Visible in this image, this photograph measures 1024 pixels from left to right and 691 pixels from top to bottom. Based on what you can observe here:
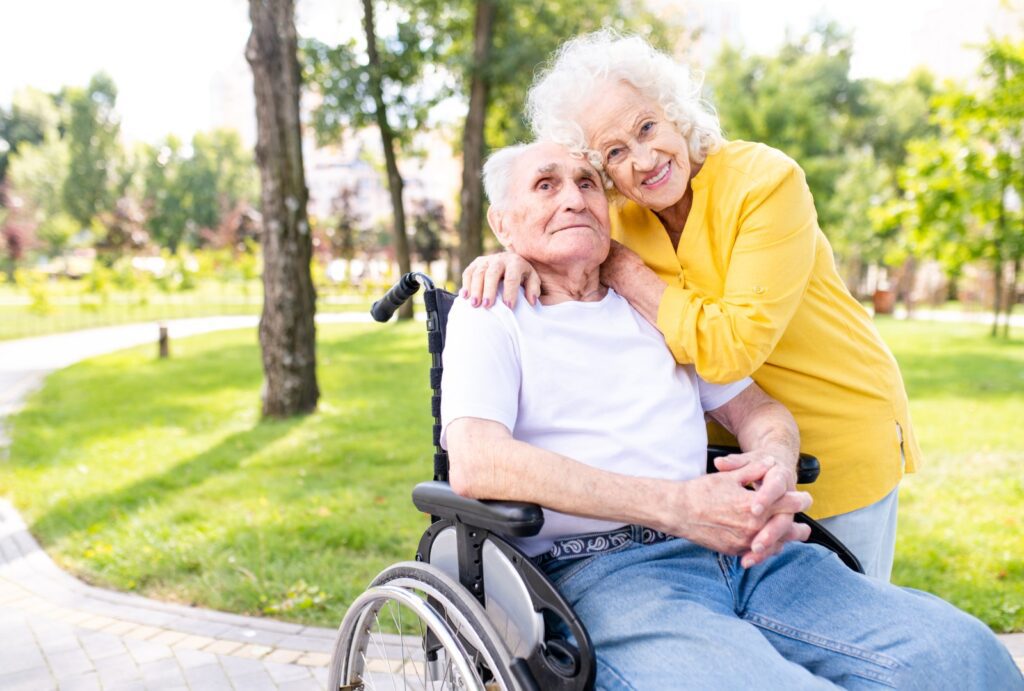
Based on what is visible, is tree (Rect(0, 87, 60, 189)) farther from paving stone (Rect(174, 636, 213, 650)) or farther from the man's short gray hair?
the man's short gray hair

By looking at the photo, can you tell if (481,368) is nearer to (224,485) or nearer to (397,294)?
(397,294)

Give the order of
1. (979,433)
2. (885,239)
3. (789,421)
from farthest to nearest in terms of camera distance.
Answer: (885,239) < (979,433) < (789,421)

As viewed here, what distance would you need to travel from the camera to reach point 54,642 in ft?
11.0

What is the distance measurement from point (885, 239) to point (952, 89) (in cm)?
1697

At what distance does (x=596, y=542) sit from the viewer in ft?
6.05

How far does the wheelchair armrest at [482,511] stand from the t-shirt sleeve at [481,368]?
4.4 inches

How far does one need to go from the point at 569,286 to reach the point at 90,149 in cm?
4895

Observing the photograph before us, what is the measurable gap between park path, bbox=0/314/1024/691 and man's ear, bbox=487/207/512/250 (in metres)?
1.61

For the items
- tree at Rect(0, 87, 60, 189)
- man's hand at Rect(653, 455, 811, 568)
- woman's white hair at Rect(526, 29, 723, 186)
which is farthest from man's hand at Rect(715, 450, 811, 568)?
tree at Rect(0, 87, 60, 189)

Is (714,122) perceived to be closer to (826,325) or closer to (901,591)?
(826,325)

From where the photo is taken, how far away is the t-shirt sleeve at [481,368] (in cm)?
182

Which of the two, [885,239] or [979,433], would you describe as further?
[885,239]

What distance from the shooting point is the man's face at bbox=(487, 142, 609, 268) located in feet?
6.68

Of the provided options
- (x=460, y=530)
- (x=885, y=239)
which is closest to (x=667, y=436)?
(x=460, y=530)
